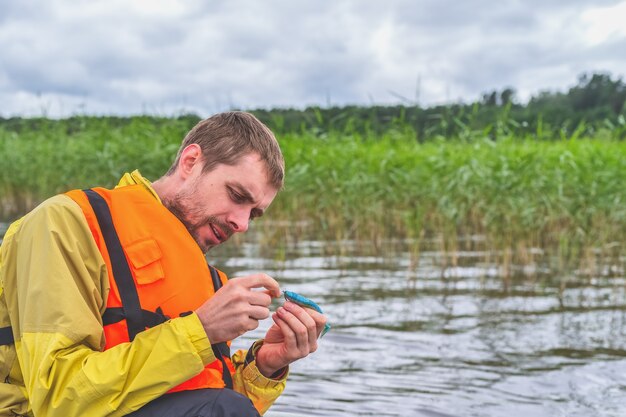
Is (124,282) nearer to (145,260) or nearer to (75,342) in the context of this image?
(145,260)

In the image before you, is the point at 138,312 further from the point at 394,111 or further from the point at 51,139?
the point at 51,139

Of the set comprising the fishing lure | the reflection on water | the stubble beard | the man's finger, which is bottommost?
the reflection on water

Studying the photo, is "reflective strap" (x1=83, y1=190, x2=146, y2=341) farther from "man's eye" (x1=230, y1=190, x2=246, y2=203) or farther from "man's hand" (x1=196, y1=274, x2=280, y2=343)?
"man's eye" (x1=230, y1=190, x2=246, y2=203)

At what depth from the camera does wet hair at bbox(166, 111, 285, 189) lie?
2.49 meters

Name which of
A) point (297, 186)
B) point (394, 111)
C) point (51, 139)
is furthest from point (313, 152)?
point (51, 139)

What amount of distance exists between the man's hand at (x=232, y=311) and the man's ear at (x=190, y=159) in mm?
511

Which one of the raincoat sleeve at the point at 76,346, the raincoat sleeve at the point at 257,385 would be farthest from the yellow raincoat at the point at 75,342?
the raincoat sleeve at the point at 257,385

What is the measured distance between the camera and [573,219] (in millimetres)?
9516

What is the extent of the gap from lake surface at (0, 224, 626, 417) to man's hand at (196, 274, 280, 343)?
2.59 metres

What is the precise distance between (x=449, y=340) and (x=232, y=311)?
5.07 metres

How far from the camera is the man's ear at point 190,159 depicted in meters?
2.52

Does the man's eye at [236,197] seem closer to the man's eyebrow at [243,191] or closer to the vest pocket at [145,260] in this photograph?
the man's eyebrow at [243,191]

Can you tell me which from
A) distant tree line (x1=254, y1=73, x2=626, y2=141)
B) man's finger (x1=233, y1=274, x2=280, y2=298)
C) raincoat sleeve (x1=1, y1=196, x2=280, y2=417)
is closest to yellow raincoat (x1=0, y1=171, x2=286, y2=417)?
raincoat sleeve (x1=1, y1=196, x2=280, y2=417)

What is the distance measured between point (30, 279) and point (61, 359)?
217 millimetres
